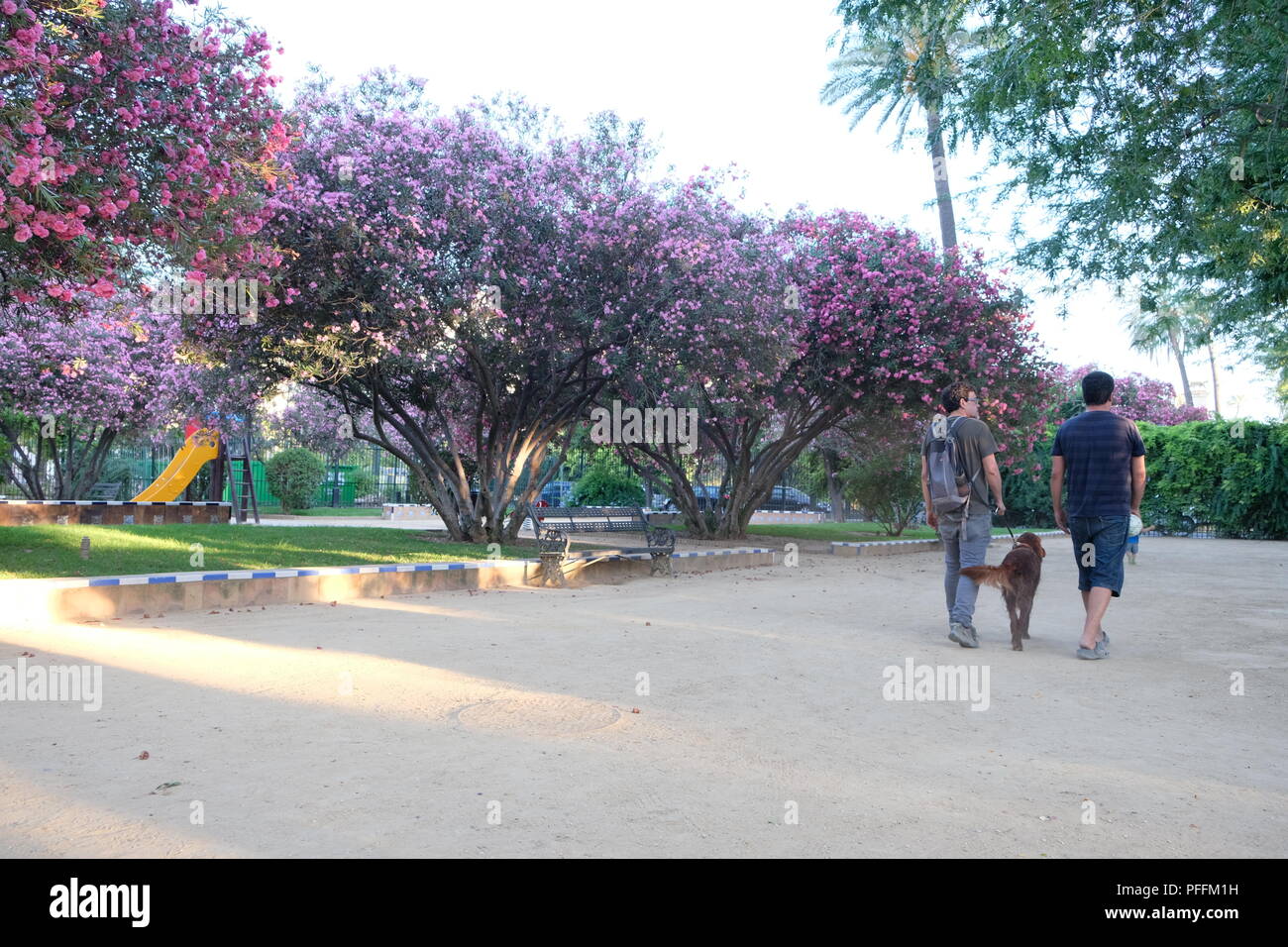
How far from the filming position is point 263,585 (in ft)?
32.7

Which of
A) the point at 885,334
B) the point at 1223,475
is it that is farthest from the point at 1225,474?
the point at 885,334

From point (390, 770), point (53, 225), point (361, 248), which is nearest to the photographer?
point (390, 770)

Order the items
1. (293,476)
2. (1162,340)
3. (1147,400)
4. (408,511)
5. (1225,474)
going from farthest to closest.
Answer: (1147,400) → (1162,340) → (408,511) → (293,476) → (1225,474)

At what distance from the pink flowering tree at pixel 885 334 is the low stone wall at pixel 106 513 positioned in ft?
38.3

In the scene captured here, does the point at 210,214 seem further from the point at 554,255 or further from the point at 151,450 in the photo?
the point at 151,450

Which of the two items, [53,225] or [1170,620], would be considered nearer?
[53,225]

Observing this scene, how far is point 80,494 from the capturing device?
25.7 metres

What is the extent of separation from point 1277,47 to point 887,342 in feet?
33.4

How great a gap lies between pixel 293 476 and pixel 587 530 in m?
18.4

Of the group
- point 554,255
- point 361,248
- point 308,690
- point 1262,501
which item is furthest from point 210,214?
point 1262,501

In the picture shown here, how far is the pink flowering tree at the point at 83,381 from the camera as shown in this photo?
2047 centimetres

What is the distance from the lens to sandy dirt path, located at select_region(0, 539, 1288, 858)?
11.3ft

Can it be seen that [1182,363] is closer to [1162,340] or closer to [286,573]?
[1162,340]
